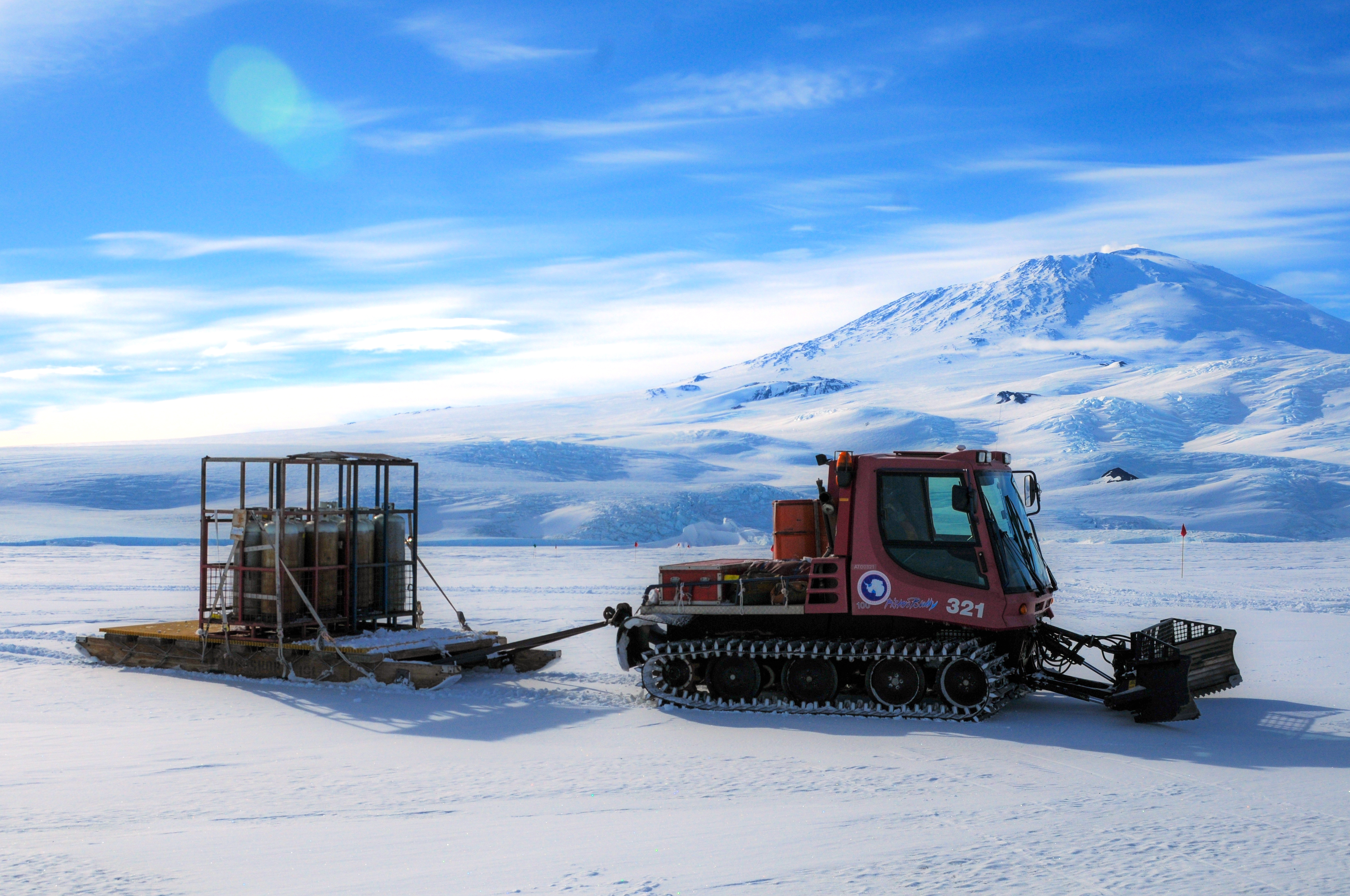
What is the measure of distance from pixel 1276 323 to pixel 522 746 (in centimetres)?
21261

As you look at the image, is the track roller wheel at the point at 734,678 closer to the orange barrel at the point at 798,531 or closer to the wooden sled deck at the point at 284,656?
the orange barrel at the point at 798,531

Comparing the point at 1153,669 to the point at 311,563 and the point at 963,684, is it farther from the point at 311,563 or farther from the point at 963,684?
the point at 311,563

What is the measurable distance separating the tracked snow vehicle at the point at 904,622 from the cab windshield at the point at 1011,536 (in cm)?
2

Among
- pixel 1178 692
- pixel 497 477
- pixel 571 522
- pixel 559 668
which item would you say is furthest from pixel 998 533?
pixel 497 477

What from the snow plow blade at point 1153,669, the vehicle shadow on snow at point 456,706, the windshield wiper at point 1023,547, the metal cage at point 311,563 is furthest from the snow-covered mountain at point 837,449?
the windshield wiper at point 1023,547

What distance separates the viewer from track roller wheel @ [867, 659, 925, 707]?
382 inches

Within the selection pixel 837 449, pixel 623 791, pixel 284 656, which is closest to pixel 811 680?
pixel 623 791

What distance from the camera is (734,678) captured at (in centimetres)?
1035

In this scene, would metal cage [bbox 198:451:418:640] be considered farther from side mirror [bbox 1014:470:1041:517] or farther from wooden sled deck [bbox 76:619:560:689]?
side mirror [bbox 1014:470:1041:517]

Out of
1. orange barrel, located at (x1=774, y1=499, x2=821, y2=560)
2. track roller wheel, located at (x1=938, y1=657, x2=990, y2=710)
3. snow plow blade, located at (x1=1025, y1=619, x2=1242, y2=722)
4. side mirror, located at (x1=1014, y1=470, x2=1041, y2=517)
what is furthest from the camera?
orange barrel, located at (x1=774, y1=499, x2=821, y2=560)

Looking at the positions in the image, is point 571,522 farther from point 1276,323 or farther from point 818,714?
point 1276,323

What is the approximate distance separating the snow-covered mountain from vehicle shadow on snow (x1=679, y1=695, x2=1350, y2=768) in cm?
3575

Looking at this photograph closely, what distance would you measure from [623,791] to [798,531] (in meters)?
3.93

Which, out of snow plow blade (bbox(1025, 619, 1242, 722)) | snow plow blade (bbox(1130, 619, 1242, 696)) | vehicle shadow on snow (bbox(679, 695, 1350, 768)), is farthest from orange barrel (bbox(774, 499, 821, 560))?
snow plow blade (bbox(1130, 619, 1242, 696))
